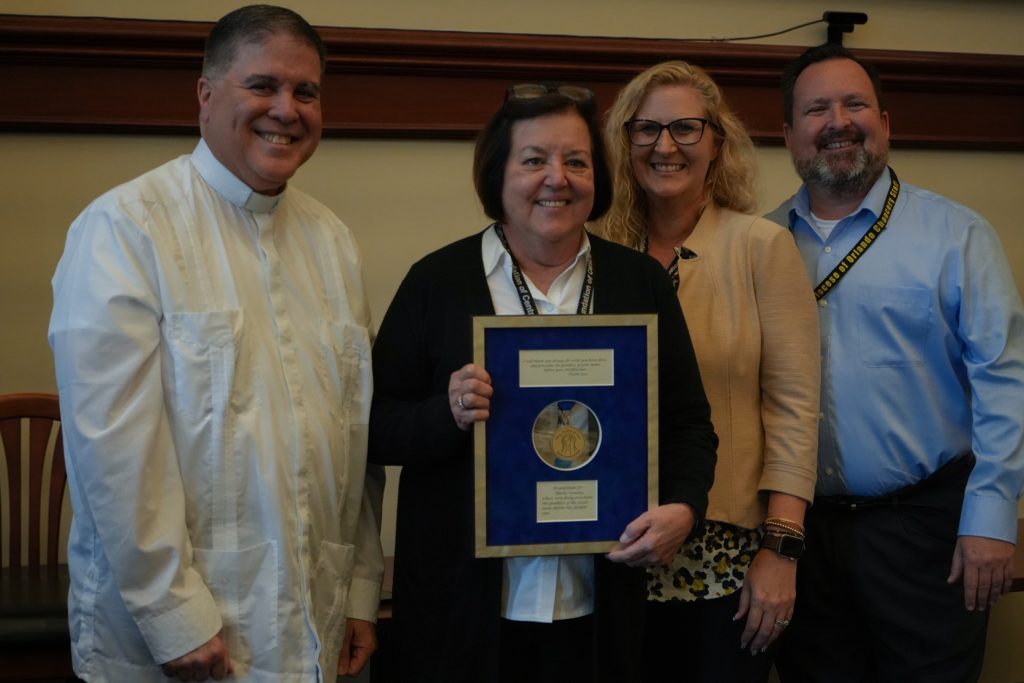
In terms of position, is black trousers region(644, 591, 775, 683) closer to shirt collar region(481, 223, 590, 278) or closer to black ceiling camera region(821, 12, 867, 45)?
shirt collar region(481, 223, 590, 278)

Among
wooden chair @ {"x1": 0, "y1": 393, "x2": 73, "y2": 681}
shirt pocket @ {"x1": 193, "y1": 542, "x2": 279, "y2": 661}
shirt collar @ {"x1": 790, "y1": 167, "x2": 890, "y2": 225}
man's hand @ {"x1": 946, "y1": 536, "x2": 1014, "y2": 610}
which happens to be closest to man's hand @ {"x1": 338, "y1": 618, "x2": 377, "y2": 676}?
shirt pocket @ {"x1": 193, "y1": 542, "x2": 279, "y2": 661}

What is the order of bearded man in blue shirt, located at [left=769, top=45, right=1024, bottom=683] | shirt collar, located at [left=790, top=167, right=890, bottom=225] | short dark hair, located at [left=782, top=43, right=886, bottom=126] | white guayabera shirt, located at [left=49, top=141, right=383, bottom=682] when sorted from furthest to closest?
short dark hair, located at [left=782, top=43, right=886, bottom=126], shirt collar, located at [left=790, top=167, right=890, bottom=225], bearded man in blue shirt, located at [left=769, top=45, right=1024, bottom=683], white guayabera shirt, located at [left=49, top=141, right=383, bottom=682]

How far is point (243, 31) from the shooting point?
5.76ft

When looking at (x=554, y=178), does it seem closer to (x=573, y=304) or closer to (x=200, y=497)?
(x=573, y=304)

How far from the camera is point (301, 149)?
183cm

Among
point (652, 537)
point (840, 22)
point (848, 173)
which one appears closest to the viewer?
point (652, 537)

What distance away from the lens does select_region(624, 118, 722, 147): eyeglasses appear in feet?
7.13

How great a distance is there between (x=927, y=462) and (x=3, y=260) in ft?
7.89

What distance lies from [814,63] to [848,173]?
1.00 feet

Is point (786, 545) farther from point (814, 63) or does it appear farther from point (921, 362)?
point (814, 63)

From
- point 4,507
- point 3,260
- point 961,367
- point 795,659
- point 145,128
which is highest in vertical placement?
point 145,128

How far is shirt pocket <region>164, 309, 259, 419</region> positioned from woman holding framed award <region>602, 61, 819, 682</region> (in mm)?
882

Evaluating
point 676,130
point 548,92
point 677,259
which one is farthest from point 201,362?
point 676,130

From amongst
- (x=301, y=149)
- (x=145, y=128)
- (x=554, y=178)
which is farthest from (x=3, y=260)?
(x=554, y=178)
